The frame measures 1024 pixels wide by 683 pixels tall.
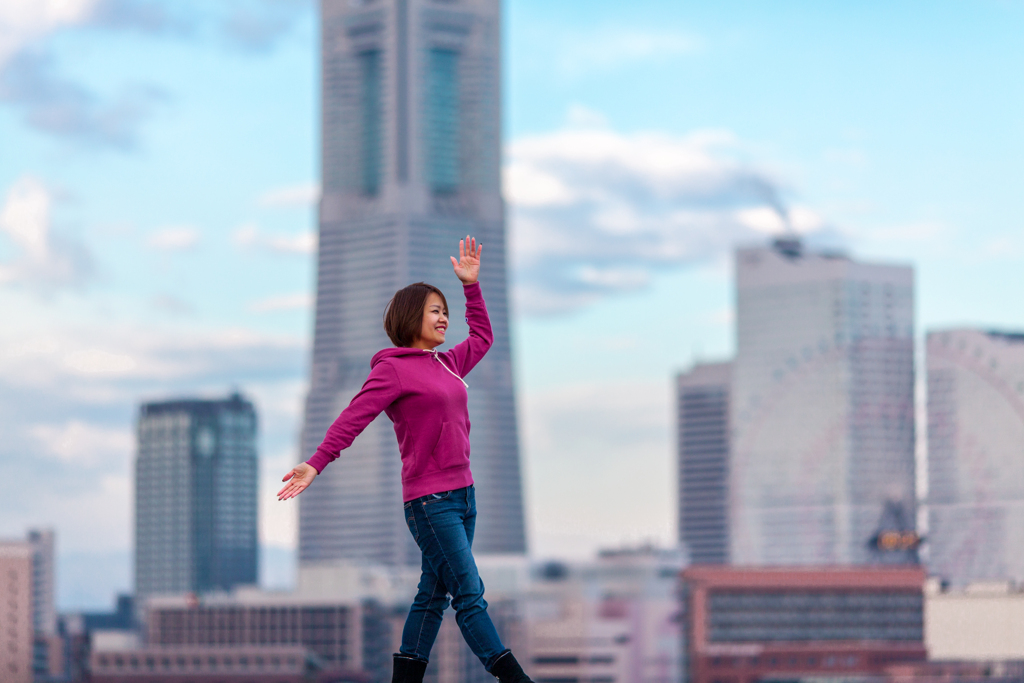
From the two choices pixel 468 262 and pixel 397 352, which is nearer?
pixel 397 352

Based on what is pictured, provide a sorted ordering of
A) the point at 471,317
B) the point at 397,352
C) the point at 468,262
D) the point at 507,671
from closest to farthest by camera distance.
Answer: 1. the point at 507,671
2. the point at 397,352
3. the point at 468,262
4. the point at 471,317

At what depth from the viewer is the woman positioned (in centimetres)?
1448

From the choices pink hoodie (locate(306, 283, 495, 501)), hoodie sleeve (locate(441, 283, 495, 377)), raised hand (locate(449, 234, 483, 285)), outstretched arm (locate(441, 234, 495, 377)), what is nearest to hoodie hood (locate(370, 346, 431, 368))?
pink hoodie (locate(306, 283, 495, 501))

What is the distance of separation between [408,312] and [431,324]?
207mm

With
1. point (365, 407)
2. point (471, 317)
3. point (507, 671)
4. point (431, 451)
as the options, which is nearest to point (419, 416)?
point (431, 451)

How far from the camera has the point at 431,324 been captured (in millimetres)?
14922

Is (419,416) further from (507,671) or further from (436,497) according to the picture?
(507,671)

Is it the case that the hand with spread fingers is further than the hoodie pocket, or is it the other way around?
the hoodie pocket

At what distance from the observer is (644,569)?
179375 mm

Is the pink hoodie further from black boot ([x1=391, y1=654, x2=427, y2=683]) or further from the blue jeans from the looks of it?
black boot ([x1=391, y1=654, x2=427, y2=683])

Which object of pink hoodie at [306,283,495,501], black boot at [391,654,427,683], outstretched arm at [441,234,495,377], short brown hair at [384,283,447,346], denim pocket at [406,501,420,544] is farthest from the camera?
outstretched arm at [441,234,495,377]

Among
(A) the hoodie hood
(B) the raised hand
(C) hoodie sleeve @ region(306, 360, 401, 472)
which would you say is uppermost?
(B) the raised hand

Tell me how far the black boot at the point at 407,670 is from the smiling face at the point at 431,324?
2.54m

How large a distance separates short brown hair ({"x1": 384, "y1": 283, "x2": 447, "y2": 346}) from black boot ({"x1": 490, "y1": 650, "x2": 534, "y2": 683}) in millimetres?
2626
